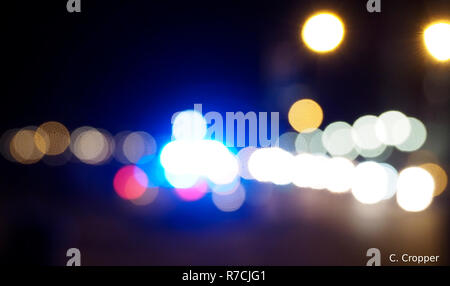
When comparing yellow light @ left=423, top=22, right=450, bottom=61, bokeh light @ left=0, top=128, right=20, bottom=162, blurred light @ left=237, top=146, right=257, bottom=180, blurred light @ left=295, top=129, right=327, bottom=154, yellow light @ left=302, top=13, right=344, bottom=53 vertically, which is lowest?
blurred light @ left=237, top=146, right=257, bottom=180

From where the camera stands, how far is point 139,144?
1.84 metres

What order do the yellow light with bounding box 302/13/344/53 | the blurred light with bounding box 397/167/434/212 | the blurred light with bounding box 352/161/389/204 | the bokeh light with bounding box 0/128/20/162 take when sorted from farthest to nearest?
the blurred light with bounding box 352/161/389/204 → the blurred light with bounding box 397/167/434/212 → the yellow light with bounding box 302/13/344/53 → the bokeh light with bounding box 0/128/20/162

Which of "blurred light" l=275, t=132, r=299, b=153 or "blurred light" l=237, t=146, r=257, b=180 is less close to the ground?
"blurred light" l=275, t=132, r=299, b=153

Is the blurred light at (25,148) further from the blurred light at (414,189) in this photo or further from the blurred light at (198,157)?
the blurred light at (414,189)

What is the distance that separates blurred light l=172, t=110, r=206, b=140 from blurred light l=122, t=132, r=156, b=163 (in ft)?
0.34

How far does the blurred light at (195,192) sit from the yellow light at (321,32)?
736 mm

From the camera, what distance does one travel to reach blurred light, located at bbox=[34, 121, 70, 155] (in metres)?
1.86

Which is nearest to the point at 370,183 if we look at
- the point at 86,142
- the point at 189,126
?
the point at 189,126

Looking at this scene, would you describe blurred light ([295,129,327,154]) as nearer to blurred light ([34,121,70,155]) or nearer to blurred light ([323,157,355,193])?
blurred light ([34,121,70,155])

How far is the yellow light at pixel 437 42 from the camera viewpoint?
186 centimetres

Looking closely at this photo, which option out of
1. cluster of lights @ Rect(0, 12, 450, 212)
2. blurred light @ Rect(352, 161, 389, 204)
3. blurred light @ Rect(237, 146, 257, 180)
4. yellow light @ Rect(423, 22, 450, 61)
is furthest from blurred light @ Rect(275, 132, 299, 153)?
blurred light @ Rect(352, 161, 389, 204)

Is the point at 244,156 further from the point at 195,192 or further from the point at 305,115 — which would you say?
the point at 305,115

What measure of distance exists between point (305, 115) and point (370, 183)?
6.14ft
